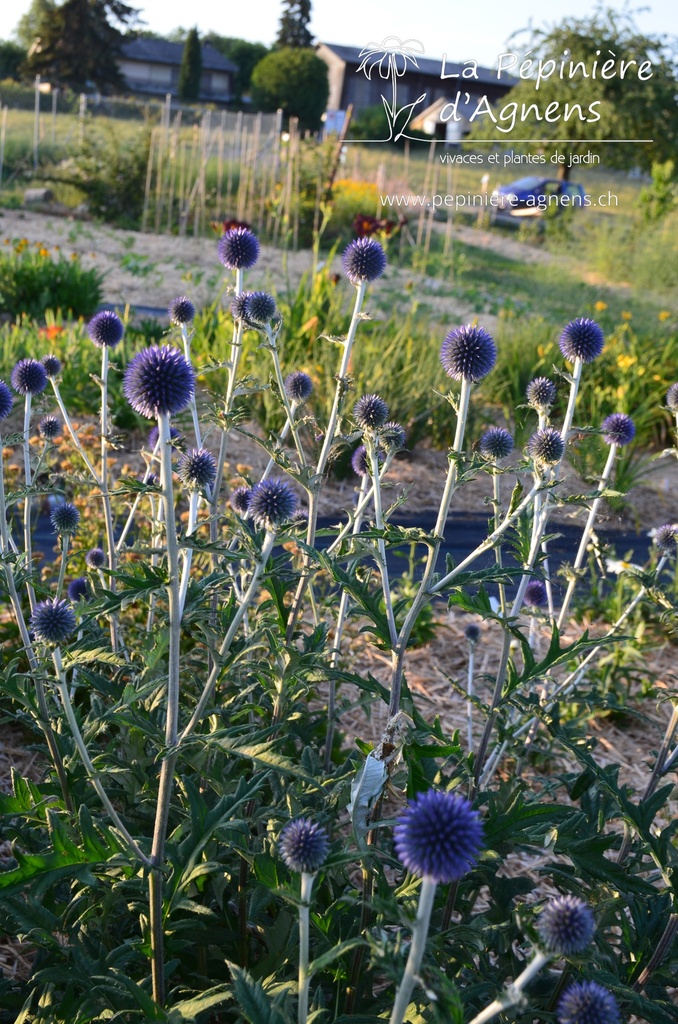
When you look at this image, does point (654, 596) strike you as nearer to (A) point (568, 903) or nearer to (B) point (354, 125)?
(A) point (568, 903)

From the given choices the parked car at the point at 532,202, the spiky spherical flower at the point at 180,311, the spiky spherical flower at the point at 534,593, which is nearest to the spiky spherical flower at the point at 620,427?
the spiky spherical flower at the point at 534,593

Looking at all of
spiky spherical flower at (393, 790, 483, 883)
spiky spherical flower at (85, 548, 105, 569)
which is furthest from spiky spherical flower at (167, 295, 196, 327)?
spiky spherical flower at (393, 790, 483, 883)

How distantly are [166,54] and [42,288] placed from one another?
193 feet

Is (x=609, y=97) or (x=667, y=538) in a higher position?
(x=609, y=97)

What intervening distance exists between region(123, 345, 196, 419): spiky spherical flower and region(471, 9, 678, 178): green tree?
23775 mm

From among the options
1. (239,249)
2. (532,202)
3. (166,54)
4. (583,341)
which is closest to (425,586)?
(583,341)

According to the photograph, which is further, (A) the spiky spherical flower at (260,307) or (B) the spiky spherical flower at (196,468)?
(A) the spiky spherical flower at (260,307)

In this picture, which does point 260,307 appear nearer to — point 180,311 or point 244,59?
point 180,311

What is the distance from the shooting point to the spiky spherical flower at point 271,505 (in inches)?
76.3

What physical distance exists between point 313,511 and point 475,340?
653 mm

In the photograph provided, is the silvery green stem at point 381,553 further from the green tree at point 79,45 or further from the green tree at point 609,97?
the green tree at point 79,45

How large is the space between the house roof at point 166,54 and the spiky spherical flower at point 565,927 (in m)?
62.7

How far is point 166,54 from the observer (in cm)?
5919

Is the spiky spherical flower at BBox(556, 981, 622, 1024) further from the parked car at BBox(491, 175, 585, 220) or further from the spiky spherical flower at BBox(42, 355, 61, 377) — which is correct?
the parked car at BBox(491, 175, 585, 220)
